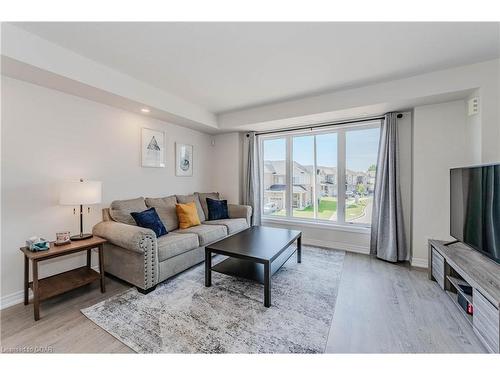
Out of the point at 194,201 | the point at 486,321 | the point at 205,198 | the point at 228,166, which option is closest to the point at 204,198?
the point at 205,198

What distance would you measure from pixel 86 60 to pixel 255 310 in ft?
9.66

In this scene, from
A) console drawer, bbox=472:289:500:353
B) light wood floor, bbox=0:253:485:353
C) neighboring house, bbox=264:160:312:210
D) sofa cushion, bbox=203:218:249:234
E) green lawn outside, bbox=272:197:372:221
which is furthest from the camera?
neighboring house, bbox=264:160:312:210

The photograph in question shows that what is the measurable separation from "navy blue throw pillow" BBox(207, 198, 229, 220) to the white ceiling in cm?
196

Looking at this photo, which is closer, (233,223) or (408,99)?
(408,99)

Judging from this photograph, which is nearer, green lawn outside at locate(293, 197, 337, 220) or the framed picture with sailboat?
the framed picture with sailboat

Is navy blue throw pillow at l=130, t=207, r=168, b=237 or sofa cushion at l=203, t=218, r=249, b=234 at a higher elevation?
navy blue throw pillow at l=130, t=207, r=168, b=237

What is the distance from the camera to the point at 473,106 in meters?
2.43

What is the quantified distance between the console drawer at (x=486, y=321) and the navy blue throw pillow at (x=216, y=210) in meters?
3.19

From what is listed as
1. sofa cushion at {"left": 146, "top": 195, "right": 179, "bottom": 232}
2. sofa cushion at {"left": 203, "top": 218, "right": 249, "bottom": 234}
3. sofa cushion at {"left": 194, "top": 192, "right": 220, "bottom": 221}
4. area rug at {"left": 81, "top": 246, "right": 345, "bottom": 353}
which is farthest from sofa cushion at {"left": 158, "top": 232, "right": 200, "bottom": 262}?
sofa cushion at {"left": 194, "top": 192, "right": 220, "bottom": 221}

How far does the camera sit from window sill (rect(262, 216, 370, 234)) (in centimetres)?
358

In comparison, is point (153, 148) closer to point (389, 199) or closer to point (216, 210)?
point (216, 210)

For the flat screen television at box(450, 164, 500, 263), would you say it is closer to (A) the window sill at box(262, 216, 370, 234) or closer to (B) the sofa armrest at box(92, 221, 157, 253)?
(A) the window sill at box(262, 216, 370, 234)

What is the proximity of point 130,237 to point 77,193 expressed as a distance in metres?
0.70

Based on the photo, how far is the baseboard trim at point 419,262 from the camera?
2.91 metres
